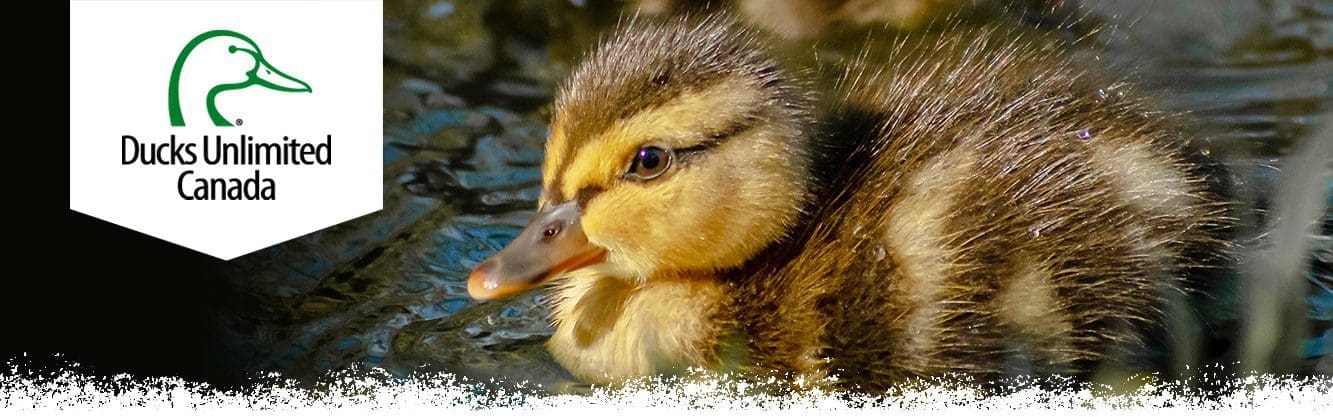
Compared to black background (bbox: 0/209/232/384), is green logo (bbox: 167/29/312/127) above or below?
above

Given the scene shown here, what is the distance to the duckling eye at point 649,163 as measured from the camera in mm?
1938

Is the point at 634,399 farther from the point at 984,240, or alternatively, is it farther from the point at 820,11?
the point at 820,11

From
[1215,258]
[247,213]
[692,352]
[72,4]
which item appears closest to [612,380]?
[692,352]

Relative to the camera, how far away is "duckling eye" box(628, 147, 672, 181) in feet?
6.36

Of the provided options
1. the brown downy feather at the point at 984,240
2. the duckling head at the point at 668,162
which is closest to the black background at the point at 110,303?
the duckling head at the point at 668,162

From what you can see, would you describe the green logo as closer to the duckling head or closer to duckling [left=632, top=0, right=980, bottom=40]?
the duckling head

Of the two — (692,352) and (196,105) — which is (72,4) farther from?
(692,352)

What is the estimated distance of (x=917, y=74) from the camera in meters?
2.20

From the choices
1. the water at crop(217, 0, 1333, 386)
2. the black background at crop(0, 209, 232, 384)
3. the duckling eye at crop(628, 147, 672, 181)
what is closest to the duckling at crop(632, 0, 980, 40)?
the water at crop(217, 0, 1333, 386)

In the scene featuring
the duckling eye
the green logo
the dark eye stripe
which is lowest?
the dark eye stripe

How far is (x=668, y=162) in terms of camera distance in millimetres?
1953

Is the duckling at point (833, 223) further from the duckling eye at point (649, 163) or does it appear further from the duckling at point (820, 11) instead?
the duckling at point (820, 11)

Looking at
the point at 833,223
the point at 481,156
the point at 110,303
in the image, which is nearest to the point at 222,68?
the point at 110,303

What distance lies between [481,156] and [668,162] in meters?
0.81
